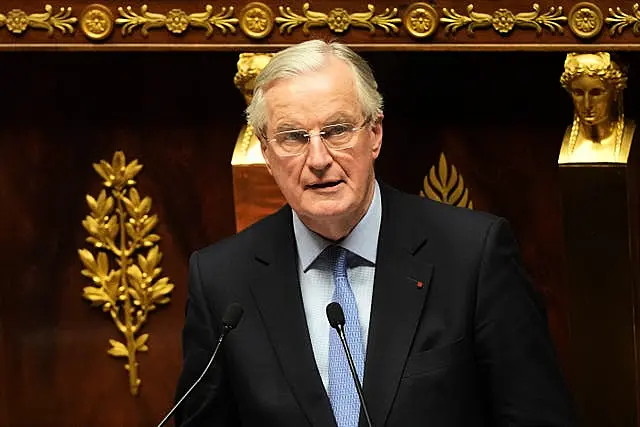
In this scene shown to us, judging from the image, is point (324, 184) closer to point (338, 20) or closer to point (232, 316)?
point (232, 316)

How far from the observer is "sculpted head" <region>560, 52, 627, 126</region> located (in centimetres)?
204

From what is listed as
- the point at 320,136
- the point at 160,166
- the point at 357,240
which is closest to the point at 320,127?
the point at 320,136

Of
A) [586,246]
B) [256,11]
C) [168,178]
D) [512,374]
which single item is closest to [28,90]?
[168,178]

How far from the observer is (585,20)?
6.70 ft

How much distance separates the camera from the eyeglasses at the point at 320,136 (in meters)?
1.66

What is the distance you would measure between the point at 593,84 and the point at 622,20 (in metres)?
0.09

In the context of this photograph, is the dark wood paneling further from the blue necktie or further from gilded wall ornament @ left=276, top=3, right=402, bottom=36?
the blue necktie

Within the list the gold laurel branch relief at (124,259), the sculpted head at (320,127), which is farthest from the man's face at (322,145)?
the gold laurel branch relief at (124,259)

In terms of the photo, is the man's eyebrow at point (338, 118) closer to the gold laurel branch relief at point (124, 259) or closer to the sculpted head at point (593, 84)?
the sculpted head at point (593, 84)

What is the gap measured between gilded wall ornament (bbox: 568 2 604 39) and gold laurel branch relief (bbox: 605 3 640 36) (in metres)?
0.01

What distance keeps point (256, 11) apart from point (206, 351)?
58 cm

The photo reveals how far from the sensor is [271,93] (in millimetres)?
1675

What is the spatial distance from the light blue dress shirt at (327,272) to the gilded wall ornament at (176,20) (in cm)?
48

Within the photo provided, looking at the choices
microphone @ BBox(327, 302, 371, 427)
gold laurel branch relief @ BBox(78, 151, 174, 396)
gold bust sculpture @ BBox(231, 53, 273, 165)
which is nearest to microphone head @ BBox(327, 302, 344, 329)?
microphone @ BBox(327, 302, 371, 427)
